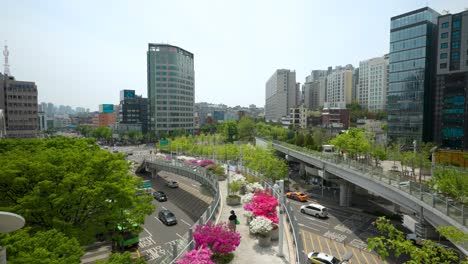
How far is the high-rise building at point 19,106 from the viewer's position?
88500mm

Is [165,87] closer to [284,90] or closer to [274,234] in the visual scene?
[284,90]

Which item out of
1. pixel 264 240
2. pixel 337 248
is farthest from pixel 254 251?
pixel 337 248

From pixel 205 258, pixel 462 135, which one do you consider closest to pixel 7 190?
pixel 205 258

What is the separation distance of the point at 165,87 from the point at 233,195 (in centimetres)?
10539

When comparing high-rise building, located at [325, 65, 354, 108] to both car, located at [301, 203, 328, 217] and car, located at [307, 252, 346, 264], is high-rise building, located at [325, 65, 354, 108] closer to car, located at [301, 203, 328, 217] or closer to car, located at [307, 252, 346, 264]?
car, located at [301, 203, 328, 217]

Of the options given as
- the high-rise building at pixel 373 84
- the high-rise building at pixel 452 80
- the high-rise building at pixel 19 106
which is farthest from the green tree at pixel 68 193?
the high-rise building at pixel 373 84

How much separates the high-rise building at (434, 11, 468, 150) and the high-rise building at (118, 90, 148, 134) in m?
120

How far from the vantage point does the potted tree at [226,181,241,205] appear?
2644 centimetres

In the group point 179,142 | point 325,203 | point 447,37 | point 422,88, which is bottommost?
point 325,203

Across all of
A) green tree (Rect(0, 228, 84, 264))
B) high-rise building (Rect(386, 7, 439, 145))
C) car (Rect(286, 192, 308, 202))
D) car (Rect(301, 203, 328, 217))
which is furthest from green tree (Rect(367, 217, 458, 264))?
high-rise building (Rect(386, 7, 439, 145))

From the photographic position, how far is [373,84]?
15075cm

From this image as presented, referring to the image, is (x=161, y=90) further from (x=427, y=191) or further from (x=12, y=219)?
(x=12, y=219)

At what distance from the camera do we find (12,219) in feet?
18.1

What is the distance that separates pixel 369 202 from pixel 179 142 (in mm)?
51037
